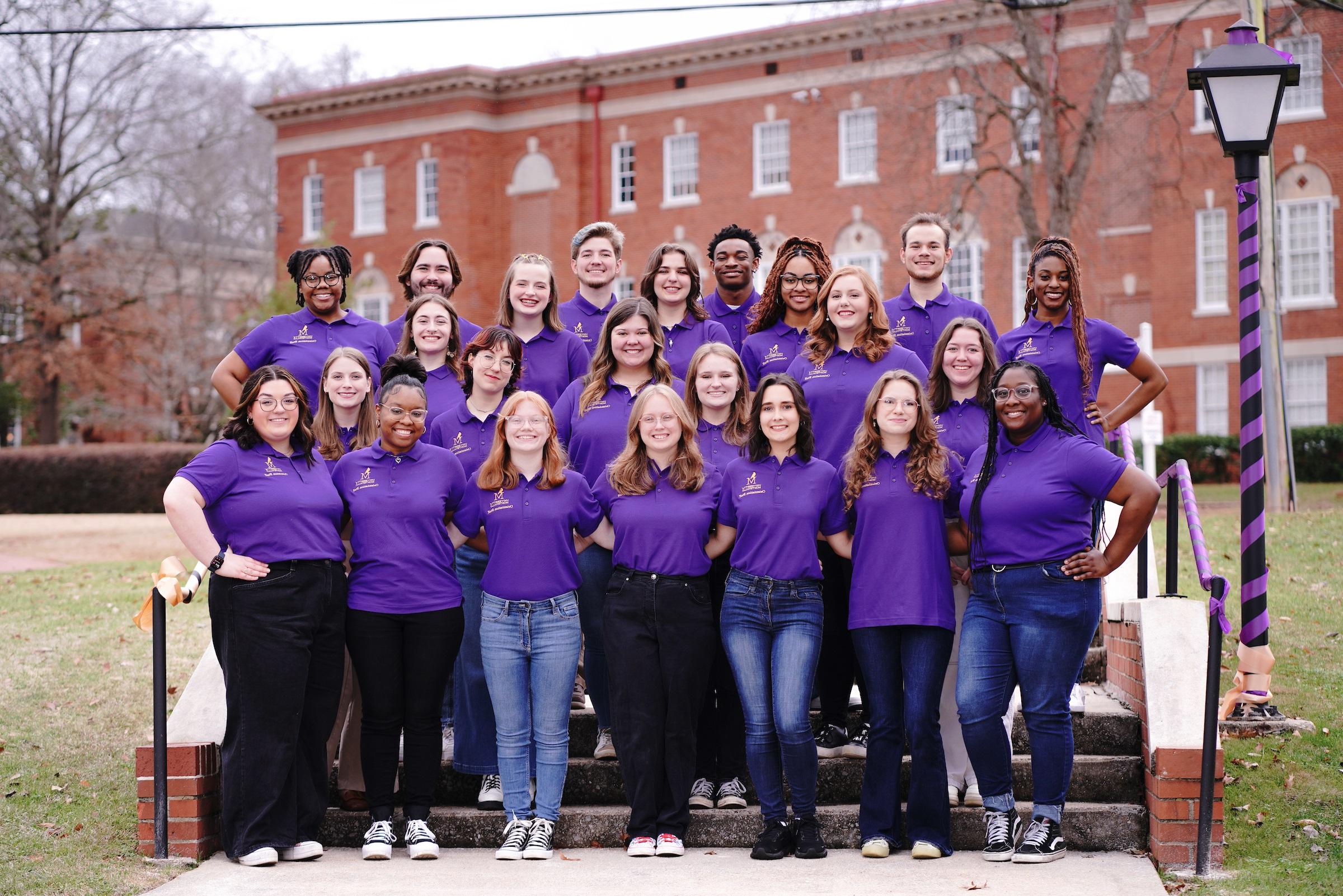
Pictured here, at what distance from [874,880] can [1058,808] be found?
36.0 inches

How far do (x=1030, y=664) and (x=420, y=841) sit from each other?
2713 millimetres

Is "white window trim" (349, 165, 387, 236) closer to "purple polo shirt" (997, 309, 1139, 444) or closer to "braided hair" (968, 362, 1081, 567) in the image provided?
"purple polo shirt" (997, 309, 1139, 444)

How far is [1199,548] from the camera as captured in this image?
6.51 metres

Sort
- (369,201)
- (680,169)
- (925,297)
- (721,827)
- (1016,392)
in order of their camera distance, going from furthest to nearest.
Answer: (369,201), (680,169), (925,297), (721,827), (1016,392)

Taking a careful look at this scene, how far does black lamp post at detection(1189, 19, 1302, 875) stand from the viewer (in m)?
7.27

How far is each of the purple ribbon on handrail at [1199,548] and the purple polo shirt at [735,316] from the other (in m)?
2.24

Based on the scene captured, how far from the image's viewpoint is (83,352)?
3778cm

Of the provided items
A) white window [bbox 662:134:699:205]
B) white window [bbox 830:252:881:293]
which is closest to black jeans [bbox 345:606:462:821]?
white window [bbox 830:252:881:293]

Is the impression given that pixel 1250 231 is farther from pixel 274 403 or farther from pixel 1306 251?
pixel 1306 251

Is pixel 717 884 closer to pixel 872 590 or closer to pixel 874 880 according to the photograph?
pixel 874 880

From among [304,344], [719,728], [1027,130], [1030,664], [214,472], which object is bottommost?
[719,728]

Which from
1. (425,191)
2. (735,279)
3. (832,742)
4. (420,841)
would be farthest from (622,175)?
(420,841)

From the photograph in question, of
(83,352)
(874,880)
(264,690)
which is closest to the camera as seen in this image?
(874,880)

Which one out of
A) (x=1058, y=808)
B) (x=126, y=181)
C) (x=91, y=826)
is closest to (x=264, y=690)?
(x=91, y=826)
